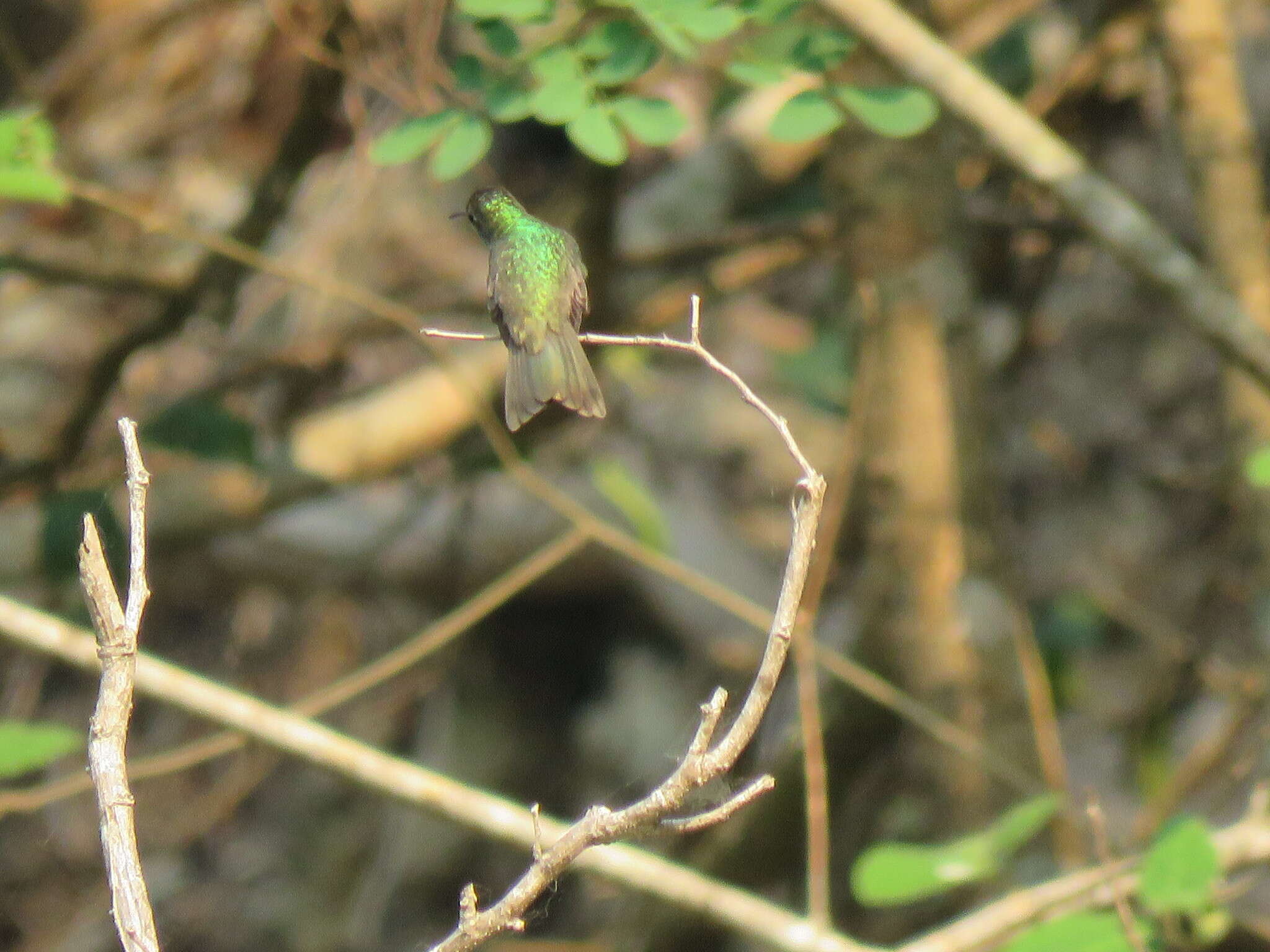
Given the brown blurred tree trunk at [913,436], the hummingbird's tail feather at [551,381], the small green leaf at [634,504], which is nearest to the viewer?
the hummingbird's tail feather at [551,381]

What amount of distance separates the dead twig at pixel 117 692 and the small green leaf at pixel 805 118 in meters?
1.10

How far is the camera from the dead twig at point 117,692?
0.99 meters

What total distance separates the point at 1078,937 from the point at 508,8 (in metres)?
1.32

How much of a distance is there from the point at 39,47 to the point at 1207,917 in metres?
4.47

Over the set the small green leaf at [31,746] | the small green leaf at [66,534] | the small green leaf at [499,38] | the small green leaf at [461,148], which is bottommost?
the small green leaf at [31,746]

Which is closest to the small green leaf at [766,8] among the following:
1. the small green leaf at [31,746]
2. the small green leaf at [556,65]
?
Result: the small green leaf at [556,65]

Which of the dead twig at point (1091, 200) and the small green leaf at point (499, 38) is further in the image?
the dead twig at point (1091, 200)

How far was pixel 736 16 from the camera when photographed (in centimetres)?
179

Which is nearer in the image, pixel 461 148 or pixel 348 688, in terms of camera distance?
pixel 461 148

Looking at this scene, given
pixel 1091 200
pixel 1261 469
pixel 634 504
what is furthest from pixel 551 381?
pixel 634 504

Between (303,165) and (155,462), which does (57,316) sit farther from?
(303,165)

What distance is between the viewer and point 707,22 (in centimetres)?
177

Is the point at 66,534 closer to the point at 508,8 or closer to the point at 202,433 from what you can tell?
the point at 202,433

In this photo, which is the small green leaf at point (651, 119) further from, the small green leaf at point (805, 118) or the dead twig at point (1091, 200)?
the dead twig at point (1091, 200)
